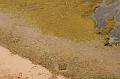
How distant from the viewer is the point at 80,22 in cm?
2395

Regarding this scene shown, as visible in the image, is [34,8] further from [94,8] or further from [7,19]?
[94,8]

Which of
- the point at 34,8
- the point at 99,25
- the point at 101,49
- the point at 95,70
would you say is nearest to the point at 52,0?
the point at 34,8

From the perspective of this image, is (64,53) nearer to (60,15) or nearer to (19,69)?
(19,69)

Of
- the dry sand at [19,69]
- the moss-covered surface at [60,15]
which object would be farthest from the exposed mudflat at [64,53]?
A: the moss-covered surface at [60,15]

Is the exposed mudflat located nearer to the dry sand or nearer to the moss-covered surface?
the dry sand

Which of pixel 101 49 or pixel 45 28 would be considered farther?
pixel 45 28

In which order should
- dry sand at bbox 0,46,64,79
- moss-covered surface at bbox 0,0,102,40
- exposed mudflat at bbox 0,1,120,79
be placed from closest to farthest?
dry sand at bbox 0,46,64,79
exposed mudflat at bbox 0,1,120,79
moss-covered surface at bbox 0,0,102,40

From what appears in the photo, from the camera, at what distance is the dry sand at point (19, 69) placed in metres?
17.6

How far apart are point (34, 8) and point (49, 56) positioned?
8.38m

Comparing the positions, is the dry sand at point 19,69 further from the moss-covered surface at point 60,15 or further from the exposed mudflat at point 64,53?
the moss-covered surface at point 60,15

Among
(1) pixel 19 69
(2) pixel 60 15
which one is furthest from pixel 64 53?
(2) pixel 60 15

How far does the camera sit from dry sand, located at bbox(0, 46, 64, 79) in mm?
17609

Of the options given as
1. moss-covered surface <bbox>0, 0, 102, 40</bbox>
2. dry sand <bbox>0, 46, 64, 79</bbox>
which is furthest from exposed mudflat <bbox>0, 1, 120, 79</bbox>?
moss-covered surface <bbox>0, 0, 102, 40</bbox>

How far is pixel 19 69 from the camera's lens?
1831 centimetres
